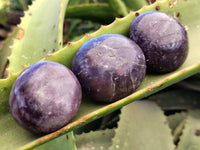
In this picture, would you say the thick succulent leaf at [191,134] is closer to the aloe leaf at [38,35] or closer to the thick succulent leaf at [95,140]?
the thick succulent leaf at [95,140]

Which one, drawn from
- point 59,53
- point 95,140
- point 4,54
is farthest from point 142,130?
point 4,54

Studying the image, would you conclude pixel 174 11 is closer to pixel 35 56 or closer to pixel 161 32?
pixel 161 32

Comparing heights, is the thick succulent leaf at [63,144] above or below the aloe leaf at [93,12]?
below

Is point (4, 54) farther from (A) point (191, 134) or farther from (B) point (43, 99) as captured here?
(A) point (191, 134)

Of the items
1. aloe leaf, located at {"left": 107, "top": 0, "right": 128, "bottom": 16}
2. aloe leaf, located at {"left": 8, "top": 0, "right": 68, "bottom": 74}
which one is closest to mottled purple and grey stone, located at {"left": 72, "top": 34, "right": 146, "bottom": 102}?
aloe leaf, located at {"left": 8, "top": 0, "right": 68, "bottom": 74}

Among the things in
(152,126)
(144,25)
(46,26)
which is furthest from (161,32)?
(46,26)

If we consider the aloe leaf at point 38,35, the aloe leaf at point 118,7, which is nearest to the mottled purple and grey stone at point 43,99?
the aloe leaf at point 38,35
